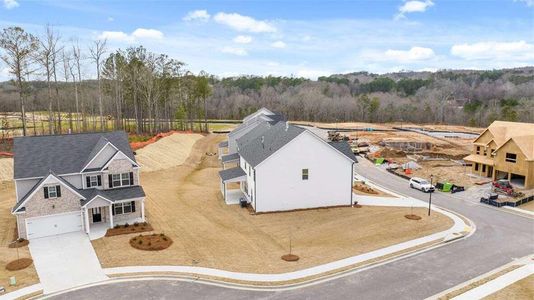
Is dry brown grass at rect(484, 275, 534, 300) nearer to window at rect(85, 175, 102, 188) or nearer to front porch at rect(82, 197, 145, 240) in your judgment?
front porch at rect(82, 197, 145, 240)

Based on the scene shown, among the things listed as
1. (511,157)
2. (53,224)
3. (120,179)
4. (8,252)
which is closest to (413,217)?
(511,157)

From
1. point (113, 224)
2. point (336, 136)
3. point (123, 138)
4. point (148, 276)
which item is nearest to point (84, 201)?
point (113, 224)

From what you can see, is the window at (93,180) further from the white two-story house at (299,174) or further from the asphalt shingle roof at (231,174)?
the white two-story house at (299,174)

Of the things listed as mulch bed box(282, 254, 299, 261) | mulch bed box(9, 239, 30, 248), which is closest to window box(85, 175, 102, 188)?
mulch bed box(9, 239, 30, 248)

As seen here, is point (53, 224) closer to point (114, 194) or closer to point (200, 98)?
point (114, 194)

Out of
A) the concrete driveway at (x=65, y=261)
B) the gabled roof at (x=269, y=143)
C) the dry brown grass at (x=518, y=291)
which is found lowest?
the dry brown grass at (x=518, y=291)

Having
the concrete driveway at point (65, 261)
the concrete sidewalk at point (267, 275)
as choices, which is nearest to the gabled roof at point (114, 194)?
the concrete driveway at point (65, 261)

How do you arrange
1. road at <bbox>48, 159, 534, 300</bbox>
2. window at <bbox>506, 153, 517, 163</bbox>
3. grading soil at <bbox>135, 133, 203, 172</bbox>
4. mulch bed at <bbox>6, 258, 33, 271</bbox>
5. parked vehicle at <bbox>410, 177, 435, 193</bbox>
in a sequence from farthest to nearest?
grading soil at <bbox>135, 133, 203, 172</bbox>, window at <bbox>506, 153, 517, 163</bbox>, parked vehicle at <bbox>410, 177, 435, 193</bbox>, mulch bed at <bbox>6, 258, 33, 271</bbox>, road at <bbox>48, 159, 534, 300</bbox>
